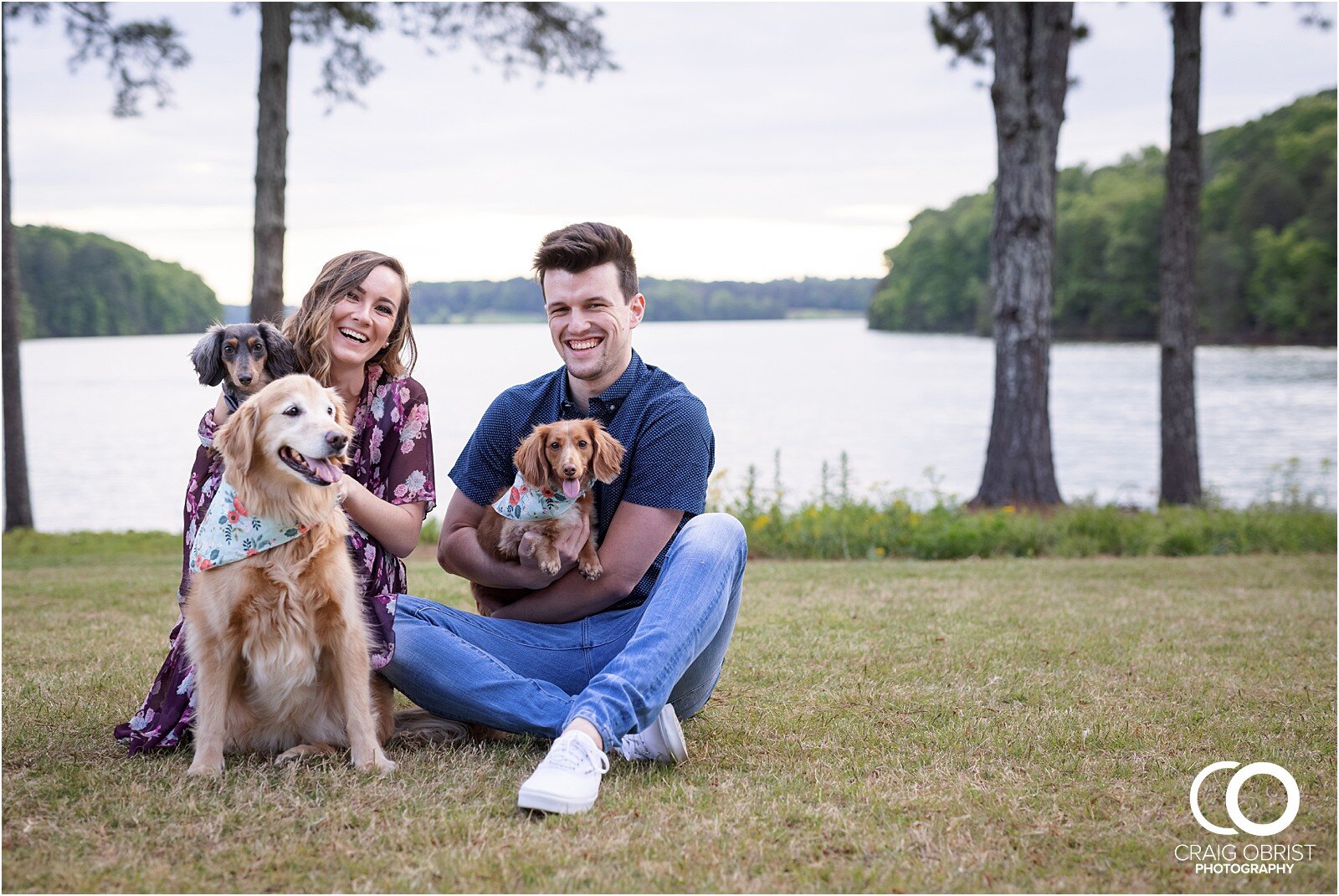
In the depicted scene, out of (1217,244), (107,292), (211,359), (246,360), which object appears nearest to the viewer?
(246,360)

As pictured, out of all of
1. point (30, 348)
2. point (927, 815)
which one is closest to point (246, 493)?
point (927, 815)

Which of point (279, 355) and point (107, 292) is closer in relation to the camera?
point (279, 355)

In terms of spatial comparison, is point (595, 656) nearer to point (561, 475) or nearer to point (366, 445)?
point (561, 475)

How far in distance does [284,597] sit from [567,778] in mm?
1018

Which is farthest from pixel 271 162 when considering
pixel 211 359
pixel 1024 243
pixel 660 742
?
pixel 660 742

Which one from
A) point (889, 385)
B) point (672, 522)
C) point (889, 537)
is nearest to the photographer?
point (672, 522)

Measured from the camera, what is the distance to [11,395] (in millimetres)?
11828

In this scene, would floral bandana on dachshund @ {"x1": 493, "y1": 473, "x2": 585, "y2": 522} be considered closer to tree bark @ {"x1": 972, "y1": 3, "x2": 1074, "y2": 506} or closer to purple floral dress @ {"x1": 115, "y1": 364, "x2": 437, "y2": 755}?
purple floral dress @ {"x1": 115, "y1": 364, "x2": 437, "y2": 755}

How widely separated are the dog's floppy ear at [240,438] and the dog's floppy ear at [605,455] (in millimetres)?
1020

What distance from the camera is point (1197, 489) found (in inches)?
434

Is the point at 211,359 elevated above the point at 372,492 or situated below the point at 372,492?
above

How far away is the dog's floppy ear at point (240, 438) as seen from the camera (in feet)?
10.4

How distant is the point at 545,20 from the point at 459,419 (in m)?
8.21

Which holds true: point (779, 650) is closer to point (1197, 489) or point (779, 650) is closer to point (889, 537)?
point (889, 537)
